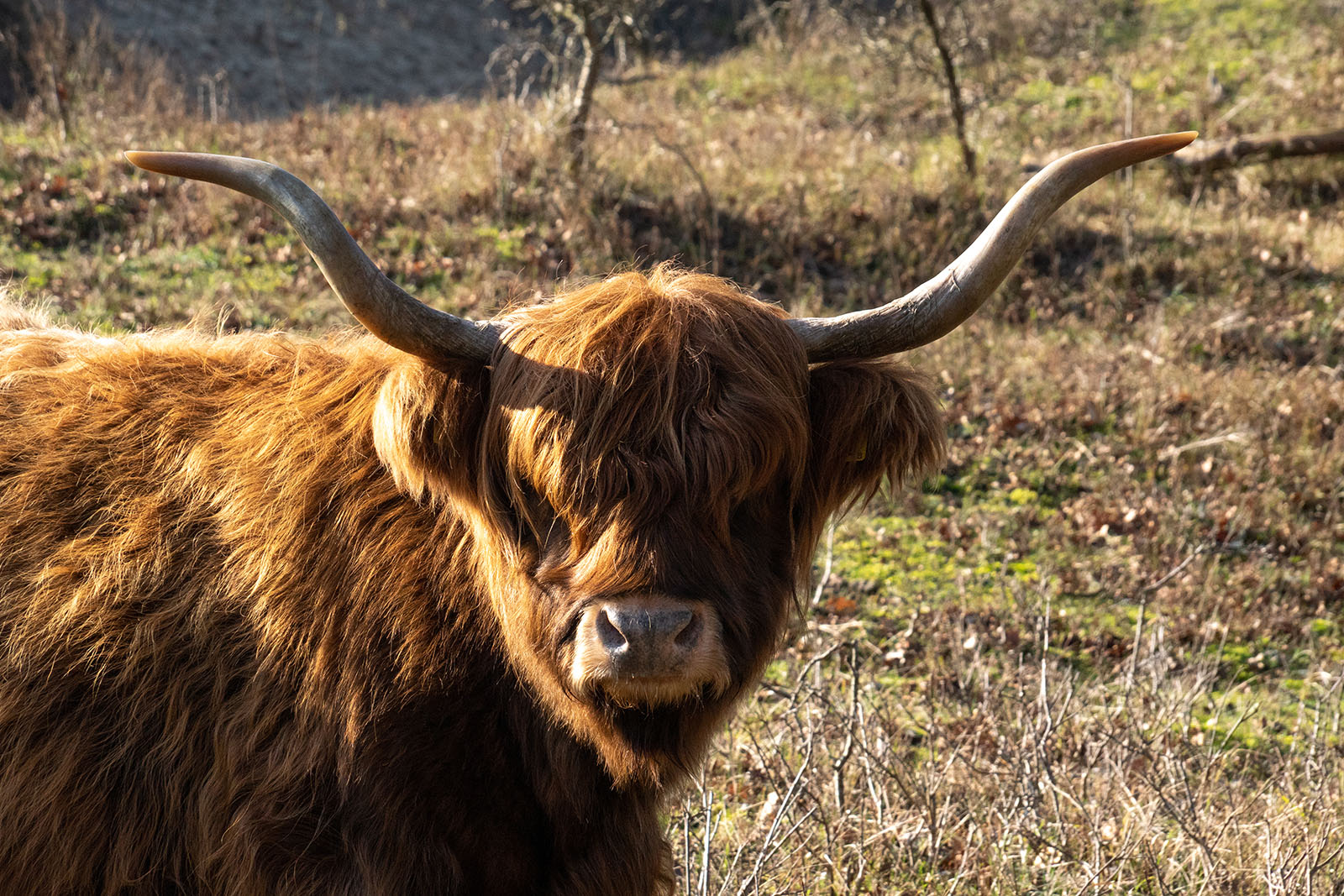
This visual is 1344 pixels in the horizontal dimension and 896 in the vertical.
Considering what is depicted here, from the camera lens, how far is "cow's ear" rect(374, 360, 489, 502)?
273cm

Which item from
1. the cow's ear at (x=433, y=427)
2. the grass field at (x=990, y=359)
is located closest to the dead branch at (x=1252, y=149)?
the grass field at (x=990, y=359)

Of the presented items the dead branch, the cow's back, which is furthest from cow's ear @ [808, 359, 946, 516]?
the dead branch

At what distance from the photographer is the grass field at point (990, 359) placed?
12.6 feet

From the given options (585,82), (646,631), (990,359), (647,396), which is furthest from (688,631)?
(585,82)

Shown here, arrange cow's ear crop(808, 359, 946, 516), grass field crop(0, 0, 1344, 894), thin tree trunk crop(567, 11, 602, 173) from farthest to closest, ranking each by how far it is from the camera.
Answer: thin tree trunk crop(567, 11, 602, 173) < grass field crop(0, 0, 1344, 894) < cow's ear crop(808, 359, 946, 516)

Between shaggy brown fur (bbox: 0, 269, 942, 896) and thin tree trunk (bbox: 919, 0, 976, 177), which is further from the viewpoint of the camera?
thin tree trunk (bbox: 919, 0, 976, 177)

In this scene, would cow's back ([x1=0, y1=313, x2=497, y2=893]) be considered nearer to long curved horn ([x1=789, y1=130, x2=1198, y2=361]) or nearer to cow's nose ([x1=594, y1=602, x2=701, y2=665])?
cow's nose ([x1=594, y1=602, x2=701, y2=665])

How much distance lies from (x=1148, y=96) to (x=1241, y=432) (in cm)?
775

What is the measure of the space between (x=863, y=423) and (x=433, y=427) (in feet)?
3.50

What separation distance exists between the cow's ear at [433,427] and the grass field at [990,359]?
45 cm

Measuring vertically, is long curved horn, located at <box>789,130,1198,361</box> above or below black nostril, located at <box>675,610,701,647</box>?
above

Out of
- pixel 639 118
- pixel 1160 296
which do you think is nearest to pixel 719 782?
pixel 1160 296

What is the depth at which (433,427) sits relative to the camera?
9.11 feet

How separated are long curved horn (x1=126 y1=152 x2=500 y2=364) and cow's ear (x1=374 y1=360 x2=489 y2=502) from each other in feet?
0.34
